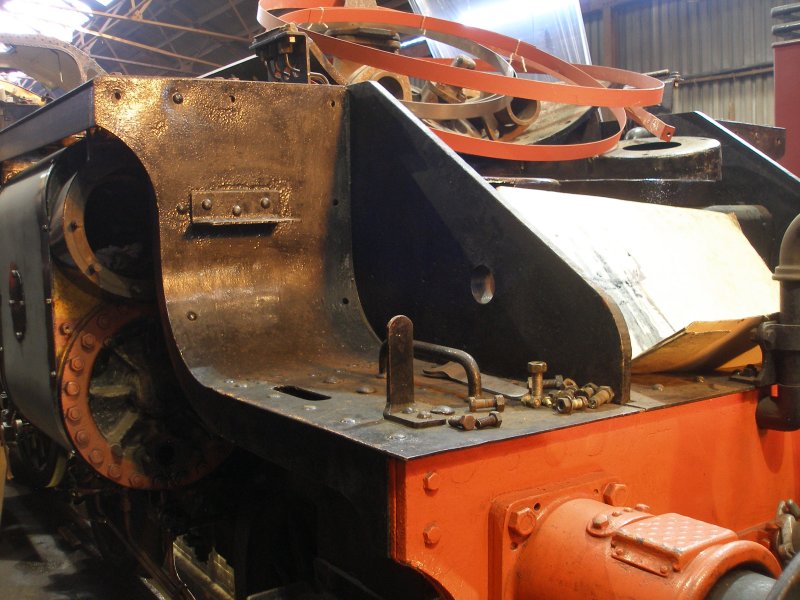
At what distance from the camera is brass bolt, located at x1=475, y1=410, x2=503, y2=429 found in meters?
1.36

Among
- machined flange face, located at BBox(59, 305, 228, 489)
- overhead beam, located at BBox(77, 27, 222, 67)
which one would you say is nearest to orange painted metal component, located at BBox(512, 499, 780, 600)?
machined flange face, located at BBox(59, 305, 228, 489)

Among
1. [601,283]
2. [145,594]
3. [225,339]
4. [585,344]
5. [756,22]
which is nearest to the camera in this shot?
[585,344]

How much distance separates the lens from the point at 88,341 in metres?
2.18

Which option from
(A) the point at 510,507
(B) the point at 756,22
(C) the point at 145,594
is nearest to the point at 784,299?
(A) the point at 510,507

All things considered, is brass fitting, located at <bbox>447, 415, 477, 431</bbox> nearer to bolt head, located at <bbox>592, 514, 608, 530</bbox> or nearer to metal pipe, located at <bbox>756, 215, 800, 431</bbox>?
bolt head, located at <bbox>592, 514, 608, 530</bbox>

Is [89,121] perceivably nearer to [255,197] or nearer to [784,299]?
[255,197]

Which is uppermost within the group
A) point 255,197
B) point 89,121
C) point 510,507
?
point 89,121

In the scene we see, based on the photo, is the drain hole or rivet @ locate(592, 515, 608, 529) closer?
rivet @ locate(592, 515, 608, 529)

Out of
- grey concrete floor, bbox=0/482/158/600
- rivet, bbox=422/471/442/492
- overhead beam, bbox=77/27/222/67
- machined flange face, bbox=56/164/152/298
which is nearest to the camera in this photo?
rivet, bbox=422/471/442/492

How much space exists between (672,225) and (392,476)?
1278 millimetres

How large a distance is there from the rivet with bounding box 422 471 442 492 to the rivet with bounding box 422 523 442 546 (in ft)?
0.20

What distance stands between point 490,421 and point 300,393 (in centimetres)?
52

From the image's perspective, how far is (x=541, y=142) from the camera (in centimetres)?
314

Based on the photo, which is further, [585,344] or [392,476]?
[585,344]
